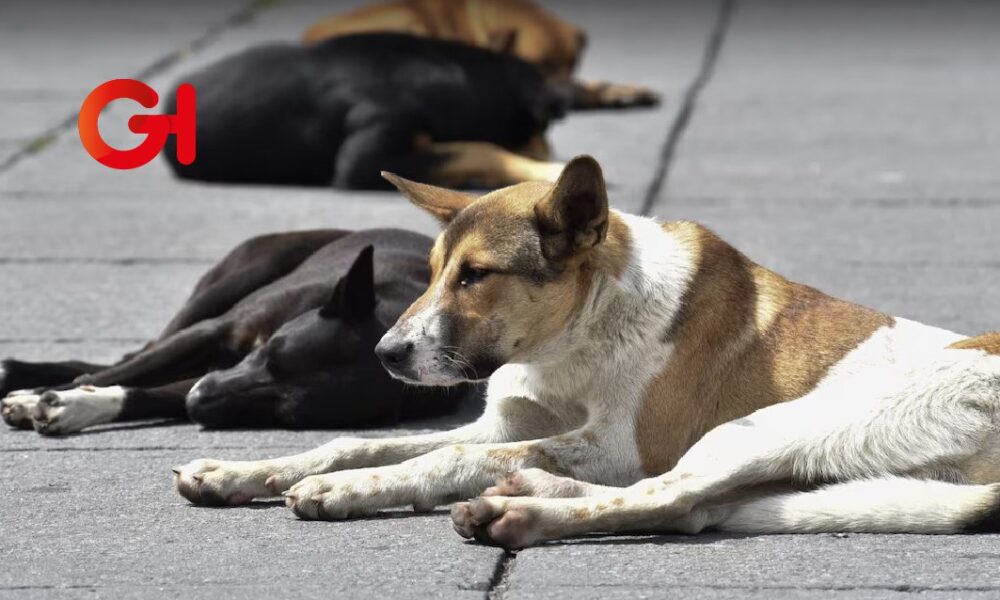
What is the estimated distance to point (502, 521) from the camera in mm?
4805

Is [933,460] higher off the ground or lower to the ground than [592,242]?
lower

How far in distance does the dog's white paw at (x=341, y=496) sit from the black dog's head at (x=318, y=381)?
1252mm

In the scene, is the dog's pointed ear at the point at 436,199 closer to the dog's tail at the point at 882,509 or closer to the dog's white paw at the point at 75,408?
the dog's tail at the point at 882,509

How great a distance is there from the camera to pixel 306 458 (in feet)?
17.7

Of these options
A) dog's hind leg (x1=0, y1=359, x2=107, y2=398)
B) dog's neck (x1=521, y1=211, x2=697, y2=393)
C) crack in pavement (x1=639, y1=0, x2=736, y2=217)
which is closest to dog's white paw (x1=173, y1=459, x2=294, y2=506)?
dog's neck (x1=521, y1=211, x2=697, y2=393)

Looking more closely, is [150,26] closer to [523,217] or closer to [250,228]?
[250,228]

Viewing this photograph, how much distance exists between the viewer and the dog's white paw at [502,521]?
4805mm

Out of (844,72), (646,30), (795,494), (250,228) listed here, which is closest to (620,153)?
(250,228)

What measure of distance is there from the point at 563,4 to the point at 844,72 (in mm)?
4577

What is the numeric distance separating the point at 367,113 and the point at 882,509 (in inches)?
242

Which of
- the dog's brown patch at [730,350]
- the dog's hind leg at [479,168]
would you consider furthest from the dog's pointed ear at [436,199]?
the dog's hind leg at [479,168]

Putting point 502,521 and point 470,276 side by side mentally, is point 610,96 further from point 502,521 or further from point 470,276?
point 502,521

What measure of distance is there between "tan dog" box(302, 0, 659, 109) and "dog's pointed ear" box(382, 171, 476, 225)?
6967 millimetres

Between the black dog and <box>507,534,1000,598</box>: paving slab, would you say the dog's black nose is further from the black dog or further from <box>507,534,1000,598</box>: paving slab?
the black dog
